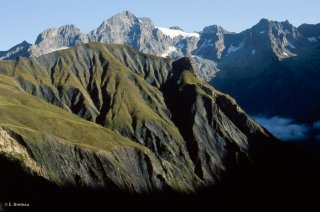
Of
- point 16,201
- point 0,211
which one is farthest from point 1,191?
point 0,211

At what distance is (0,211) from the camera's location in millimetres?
173500

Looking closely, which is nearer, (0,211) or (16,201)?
(0,211)

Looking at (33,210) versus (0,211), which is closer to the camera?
(0,211)

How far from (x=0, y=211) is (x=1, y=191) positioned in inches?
1029

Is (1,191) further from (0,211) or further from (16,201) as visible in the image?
(0,211)

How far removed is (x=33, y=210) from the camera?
196875 millimetres

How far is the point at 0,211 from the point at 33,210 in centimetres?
2424

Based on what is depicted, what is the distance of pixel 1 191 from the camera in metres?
199

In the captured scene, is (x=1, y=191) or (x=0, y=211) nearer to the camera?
(x=0, y=211)

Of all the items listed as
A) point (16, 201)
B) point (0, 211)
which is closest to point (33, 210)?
point (16, 201)

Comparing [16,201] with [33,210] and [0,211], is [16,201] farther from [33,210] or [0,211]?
[0,211]

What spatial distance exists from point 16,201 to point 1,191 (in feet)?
25.2

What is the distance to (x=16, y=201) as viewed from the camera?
641 ft
